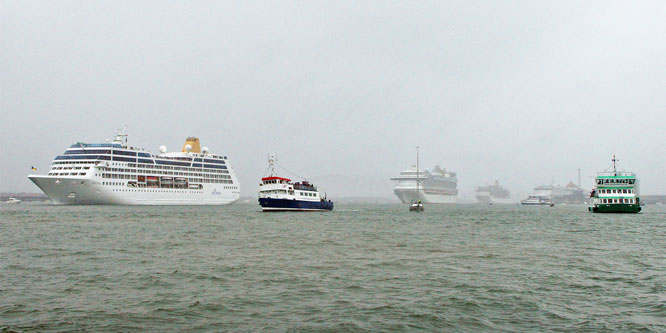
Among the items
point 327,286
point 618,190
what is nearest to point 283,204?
point 618,190

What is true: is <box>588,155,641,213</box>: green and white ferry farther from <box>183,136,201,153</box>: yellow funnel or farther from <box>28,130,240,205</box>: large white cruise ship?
<box>183,136,201,153</box>: yellow funnel

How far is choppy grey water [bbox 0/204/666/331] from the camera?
41.4ft

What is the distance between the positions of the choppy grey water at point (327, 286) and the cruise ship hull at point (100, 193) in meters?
68.2

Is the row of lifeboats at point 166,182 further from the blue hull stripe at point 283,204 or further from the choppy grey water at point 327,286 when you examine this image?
the choppy grey water at point 327,286

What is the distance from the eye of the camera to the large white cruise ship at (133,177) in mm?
94250

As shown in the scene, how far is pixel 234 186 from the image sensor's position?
12688 centimetres

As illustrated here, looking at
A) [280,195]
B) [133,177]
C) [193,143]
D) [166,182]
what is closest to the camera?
[280,195]

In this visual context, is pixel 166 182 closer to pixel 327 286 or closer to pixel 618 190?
pixel 618 190

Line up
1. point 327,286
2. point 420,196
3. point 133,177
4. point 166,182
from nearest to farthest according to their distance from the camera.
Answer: point 327,286 < point 133,177 < point 166,182 < point 420,196

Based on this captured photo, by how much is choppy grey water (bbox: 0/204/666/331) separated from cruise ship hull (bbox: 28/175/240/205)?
68.2m

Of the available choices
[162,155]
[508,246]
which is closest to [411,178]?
[162,155]

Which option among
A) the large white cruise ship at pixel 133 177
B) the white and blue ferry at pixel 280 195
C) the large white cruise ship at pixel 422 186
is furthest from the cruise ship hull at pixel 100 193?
the large white cruise ship at pixel 422 186

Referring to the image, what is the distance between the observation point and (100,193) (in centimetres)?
9512

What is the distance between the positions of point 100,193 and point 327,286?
88.7 metres
